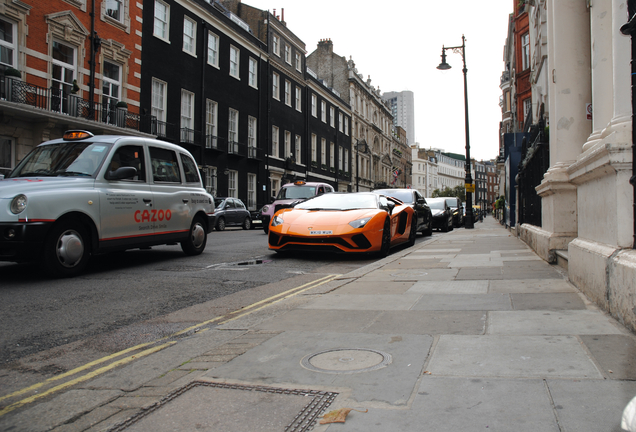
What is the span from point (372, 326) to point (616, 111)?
104 inches

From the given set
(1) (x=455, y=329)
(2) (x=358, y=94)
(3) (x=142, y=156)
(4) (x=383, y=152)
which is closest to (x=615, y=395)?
(1) (x=455, y=329)

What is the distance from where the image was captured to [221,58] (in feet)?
97.5

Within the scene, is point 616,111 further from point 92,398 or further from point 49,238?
point 49,238

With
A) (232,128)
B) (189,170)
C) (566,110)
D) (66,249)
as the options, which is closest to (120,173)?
(66,249)

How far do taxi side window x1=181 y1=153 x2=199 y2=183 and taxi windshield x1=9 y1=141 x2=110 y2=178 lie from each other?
72.9 inches

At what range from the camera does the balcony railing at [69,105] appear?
16.9 metres

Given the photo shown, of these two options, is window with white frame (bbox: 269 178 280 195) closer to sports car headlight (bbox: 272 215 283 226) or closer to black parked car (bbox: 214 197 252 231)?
black parked car (bbox: 214 197 252 231)

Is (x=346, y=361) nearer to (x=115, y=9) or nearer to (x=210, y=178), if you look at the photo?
(x=115, y=9)

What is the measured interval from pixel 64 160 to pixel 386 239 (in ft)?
18.4

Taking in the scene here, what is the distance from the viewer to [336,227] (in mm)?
8586

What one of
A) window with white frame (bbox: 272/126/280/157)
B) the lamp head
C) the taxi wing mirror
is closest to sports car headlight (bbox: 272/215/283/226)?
the taxi wing mirror

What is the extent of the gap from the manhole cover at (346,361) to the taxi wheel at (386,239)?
20.1 feet

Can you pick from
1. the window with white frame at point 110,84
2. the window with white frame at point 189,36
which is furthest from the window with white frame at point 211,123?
the window with white frame at point 110,84

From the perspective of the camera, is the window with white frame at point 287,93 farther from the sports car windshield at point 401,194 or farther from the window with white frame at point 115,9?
the sports car windshield at point 401,194
